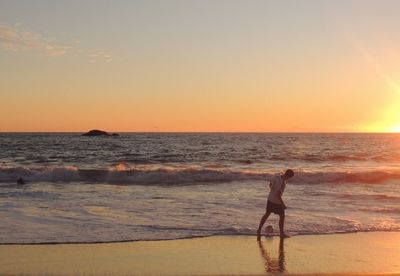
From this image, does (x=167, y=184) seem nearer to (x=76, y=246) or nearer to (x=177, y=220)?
(x=177, y=220)

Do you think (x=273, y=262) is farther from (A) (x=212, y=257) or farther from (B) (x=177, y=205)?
(B) (x=177, y=205)

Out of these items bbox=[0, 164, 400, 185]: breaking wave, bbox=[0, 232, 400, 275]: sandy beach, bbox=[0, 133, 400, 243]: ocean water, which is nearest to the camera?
bbox=[0, 232, 400, 275]: sandy beach

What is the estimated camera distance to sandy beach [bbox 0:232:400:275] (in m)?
9.03

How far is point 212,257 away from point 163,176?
20.4 meters

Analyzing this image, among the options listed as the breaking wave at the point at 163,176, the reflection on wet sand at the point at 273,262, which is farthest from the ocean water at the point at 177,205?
the reflection on wet sand at the point at 273,262

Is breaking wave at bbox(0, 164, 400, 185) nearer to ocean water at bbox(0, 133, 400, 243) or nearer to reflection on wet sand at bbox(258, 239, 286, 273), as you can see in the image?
ocean water at bbox(0, 133, 400, 243)

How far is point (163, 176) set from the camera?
30.4 m

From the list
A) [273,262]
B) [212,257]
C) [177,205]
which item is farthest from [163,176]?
[273,262]

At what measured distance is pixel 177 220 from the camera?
14492mm

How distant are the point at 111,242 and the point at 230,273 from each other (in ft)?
12.0

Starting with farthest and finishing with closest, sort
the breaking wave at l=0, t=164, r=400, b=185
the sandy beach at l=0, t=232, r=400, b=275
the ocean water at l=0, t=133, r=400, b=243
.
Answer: the breaking wave at l=0, t=164, r=400, b=185
the ocean water at l=0, t=133, r=400, b=243
the sandy beach at l=0, t=232, r=400, b=275

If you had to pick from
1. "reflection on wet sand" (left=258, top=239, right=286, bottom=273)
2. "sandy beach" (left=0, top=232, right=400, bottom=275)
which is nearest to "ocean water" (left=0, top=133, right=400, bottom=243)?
"sandy beach" (left=0, top=232, right=400, bottom=275)

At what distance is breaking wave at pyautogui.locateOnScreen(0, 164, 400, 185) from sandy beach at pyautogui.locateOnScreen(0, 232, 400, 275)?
1692 centimetres

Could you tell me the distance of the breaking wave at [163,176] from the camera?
29438 millimetres
